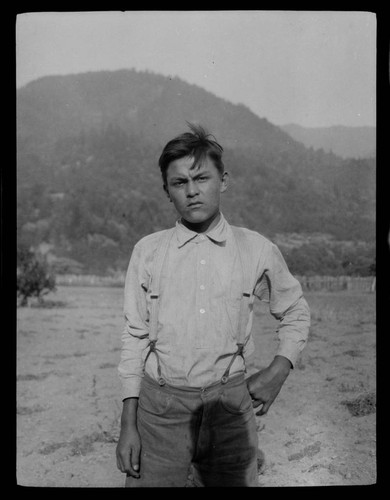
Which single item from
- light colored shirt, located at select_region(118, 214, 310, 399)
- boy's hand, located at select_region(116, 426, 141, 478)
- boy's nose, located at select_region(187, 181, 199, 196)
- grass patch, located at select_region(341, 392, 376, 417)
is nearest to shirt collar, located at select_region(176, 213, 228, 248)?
light colored shirt, located at select_region(118, 214, 310, 399)

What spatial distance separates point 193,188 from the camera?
2.56 meters

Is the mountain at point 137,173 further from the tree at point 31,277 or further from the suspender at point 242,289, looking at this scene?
the suspender at point 242,289

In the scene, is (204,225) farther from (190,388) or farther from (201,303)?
(190,388)

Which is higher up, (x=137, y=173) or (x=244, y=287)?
(x=137, y=173)

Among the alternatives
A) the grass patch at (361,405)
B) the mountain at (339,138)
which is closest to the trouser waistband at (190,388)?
the grass patch at (361,405)

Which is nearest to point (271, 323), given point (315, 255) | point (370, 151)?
point (315, 255)

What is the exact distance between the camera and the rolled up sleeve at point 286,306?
2.58 metres

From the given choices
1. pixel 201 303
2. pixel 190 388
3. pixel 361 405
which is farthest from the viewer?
pixel 361 405

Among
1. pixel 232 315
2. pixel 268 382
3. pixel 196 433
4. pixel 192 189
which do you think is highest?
pixel 192 189

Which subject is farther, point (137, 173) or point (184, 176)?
point (137, 173)

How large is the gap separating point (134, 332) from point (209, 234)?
1.88ft

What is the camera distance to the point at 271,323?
153 inches

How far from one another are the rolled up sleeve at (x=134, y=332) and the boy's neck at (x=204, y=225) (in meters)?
0.27

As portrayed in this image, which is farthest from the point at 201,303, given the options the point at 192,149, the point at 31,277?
the point at 31,277
